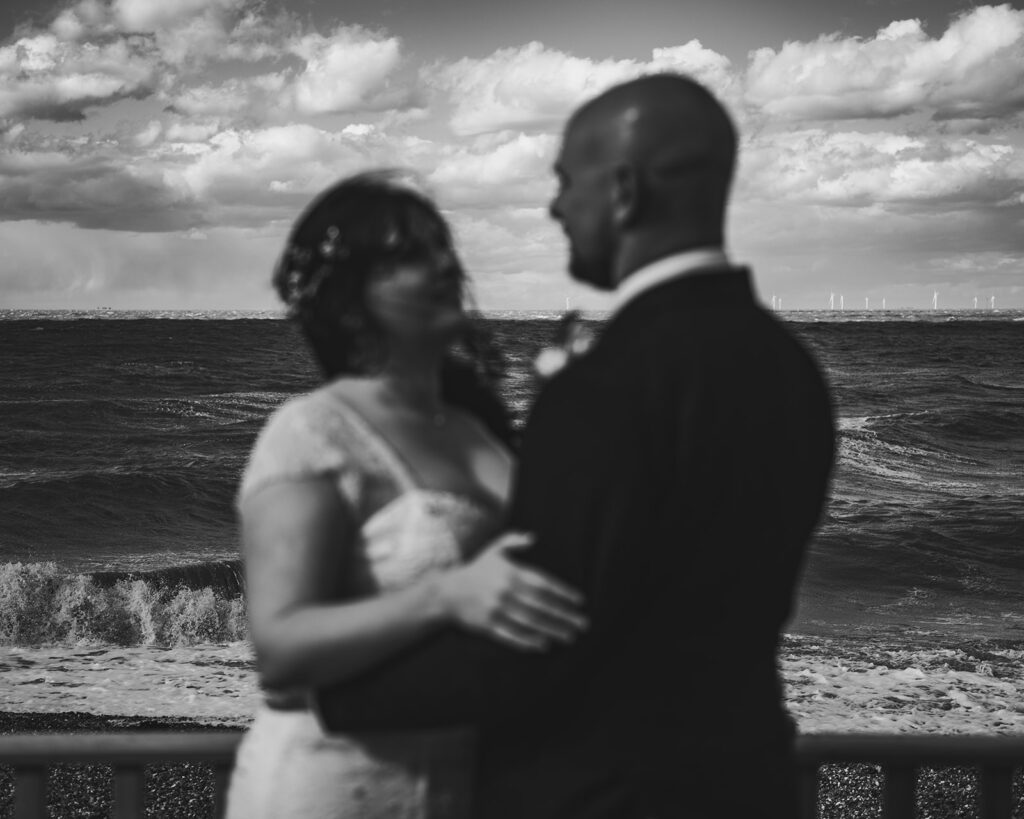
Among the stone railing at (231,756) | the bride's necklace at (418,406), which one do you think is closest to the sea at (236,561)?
the bride's necklace at (418,406)

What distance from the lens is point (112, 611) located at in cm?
1191

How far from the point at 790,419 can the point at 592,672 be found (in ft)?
1.14

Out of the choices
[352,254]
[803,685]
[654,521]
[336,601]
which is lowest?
[803,685]

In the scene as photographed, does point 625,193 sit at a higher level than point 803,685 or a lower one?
higher

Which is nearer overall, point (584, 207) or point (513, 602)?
point (513, 602)

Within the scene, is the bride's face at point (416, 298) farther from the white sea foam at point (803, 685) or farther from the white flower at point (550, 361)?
the white sea foam at point (803, 685)

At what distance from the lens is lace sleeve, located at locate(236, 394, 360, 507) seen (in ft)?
4.16

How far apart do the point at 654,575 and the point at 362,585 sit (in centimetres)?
34

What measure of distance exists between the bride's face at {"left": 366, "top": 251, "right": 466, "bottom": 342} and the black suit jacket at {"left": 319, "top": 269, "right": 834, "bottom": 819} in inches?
8.7

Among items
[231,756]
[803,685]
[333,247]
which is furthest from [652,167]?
[803,685]

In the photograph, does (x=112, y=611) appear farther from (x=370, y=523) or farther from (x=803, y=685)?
(x=370, y=523)

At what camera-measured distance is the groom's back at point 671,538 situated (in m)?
1.15

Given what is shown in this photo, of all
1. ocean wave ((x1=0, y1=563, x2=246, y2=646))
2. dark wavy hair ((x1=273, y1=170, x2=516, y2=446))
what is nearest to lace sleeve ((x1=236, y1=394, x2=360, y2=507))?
dark wavy hair ((x1=273, y1=170, x2=516, y2=446))

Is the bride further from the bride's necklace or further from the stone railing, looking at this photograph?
the stone railing
